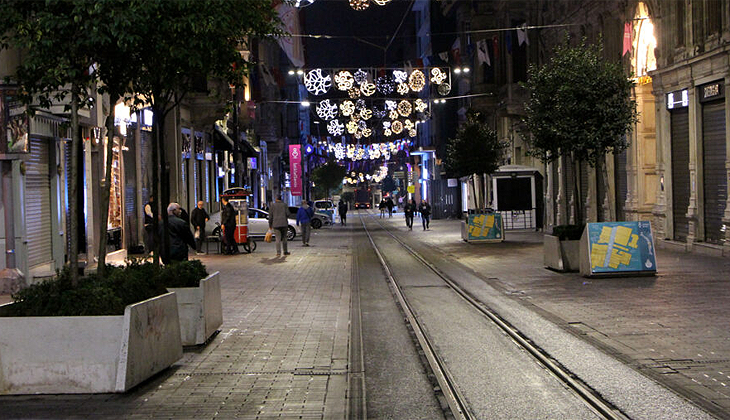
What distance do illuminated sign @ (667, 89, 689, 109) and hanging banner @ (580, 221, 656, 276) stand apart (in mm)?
8601

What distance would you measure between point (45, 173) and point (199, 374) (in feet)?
42.0

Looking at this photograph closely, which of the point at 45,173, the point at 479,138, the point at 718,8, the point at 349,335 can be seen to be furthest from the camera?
the point at 479,138

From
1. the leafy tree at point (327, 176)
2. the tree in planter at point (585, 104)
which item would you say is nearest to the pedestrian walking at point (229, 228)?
the tree in planter at point (585, 104)

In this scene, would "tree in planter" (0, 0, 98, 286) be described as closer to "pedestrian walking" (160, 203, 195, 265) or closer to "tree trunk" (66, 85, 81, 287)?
"tree trunk" (66, 85, 81, 287)

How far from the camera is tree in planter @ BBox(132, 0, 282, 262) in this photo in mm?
9438

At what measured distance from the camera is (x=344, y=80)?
1134 inches

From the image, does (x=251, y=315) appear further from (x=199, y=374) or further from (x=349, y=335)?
(x=199, y=374)

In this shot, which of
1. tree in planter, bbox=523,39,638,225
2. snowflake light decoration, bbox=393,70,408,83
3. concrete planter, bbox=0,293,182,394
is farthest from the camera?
snowflake light decoration, bbox=393,70,408,83

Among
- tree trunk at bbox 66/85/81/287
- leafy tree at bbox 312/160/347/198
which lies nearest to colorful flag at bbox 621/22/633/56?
tree trunk at bbox 66/85/81/287

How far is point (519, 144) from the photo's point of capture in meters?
46.2

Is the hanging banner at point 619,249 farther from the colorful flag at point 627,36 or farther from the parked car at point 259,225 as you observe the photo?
the parked car at point 259,225

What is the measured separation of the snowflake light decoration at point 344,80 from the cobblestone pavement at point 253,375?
14.1 metres

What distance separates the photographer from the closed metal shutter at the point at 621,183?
96.7 ft

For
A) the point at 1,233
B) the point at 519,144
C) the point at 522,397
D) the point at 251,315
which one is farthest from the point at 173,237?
the point at 519,144
